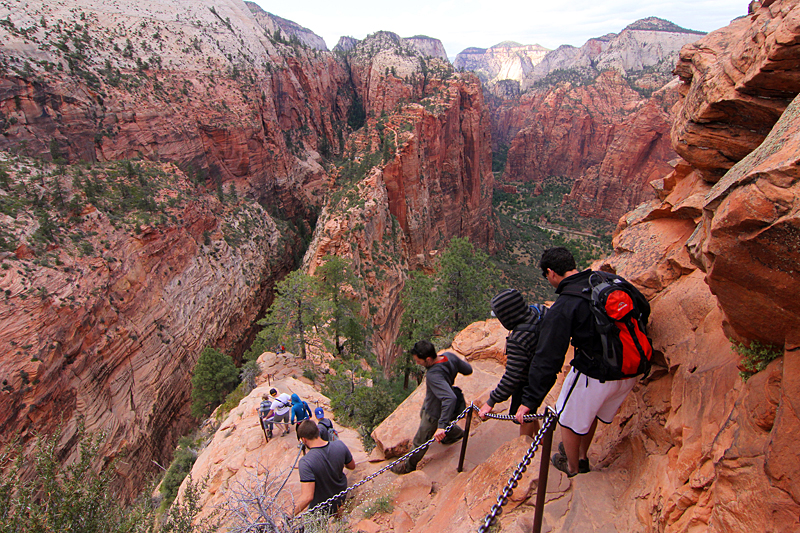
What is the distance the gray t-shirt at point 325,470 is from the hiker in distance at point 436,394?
1087 mm

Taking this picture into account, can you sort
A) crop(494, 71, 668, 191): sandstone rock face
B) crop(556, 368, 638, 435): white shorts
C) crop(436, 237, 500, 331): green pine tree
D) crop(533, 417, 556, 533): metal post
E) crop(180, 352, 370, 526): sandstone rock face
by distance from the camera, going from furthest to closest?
crop(494, 71, 668, 191): sandstone rock face
crop(436, 237, 500, 331): green pine tree
crop(180, 352, 370, 526): sandstone rock face
crop(556, 368, 638, 435): white shorts
crop(533, 417, 556, 533): metal post

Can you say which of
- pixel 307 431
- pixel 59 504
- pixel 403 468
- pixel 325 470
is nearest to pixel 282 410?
pixel 403 468

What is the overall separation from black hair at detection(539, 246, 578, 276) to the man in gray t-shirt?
357 centimetres

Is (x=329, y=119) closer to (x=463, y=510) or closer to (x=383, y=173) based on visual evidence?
Answer: (x=383, y=173)

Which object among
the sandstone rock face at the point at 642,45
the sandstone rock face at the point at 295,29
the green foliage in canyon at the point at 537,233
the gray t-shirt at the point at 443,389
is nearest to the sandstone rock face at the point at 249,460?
the gray t-shirt at the point at 443,389

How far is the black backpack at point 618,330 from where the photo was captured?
3.35 metres

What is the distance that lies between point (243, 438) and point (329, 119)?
6179 cm

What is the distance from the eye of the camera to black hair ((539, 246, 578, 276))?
3945 millimetres

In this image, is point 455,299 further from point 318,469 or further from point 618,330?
point 618,330

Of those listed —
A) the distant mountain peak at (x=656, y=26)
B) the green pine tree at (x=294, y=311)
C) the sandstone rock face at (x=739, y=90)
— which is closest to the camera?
the sandstone rock face at (x=739, y=90)

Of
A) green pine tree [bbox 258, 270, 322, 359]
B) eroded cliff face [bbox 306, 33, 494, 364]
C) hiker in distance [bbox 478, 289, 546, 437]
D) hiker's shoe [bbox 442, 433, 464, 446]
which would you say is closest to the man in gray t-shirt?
hiker's shoe [bbox 442, 433, 464, 446]

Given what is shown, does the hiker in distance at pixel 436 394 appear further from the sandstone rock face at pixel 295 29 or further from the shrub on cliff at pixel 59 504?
the sandstone rock face at pixel 295 29

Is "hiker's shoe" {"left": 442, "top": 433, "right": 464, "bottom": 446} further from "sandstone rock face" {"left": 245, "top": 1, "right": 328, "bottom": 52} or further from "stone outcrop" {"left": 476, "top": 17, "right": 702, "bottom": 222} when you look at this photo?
"sandstone rock face" {"left": 245, "top": 1, "right": 328, "bottom": 52}

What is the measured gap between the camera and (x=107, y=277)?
57.7ft
